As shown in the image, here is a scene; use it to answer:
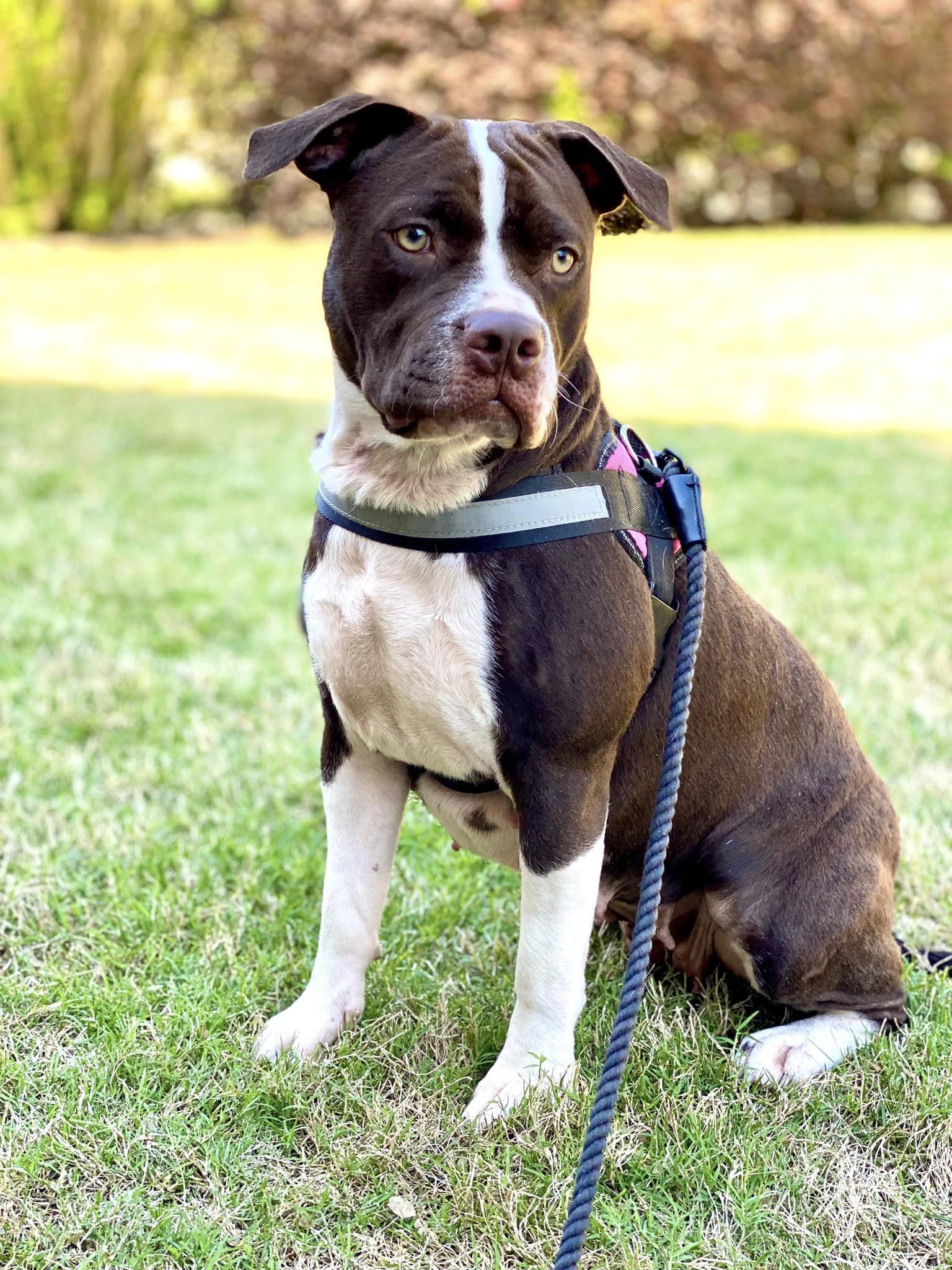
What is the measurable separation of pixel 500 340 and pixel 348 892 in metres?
1.12

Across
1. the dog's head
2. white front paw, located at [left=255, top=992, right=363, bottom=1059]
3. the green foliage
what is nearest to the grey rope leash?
the dog's head

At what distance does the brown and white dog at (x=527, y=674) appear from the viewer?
1994mm

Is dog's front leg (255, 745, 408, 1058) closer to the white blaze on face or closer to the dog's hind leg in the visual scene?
the dog's hind leg

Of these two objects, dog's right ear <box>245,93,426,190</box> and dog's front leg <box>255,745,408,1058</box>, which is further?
dog's front leg <box>255,745,408,1058</box>

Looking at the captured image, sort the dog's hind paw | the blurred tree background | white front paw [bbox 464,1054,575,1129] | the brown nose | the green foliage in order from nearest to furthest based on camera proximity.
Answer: the brown nose
white front paw [bbox 464,1054,575,1129]
the dog's hind paw
the green foliage
the blurred tree background

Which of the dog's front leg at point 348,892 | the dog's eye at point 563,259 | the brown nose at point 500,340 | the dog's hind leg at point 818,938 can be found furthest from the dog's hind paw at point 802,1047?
the dog's eye at point 563,259

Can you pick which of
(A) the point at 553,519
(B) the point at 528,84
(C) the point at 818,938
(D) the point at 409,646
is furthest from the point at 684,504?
(B) the point at 528,84

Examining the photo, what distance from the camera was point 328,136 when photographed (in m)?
2.10

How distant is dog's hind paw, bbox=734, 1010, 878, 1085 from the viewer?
233cm

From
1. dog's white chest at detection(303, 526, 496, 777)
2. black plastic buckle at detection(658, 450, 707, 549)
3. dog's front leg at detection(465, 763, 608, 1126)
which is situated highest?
black plastic buckle at detection(658, 450, 707, 549)

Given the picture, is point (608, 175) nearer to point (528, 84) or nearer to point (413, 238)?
point (413, 238)

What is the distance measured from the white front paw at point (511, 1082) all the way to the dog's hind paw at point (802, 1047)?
1.16ft

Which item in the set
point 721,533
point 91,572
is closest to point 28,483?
point 91,572

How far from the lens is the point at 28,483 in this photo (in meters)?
6.45
